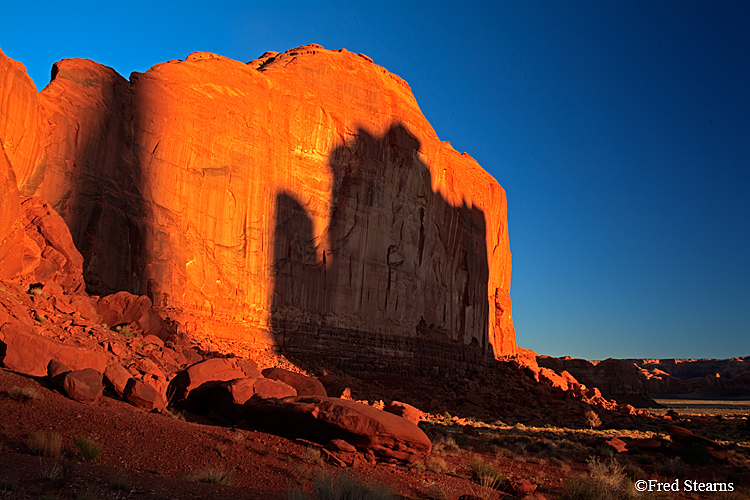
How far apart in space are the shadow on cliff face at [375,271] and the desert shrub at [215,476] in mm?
20391

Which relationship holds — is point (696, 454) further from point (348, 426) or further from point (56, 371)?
point (56, 371)

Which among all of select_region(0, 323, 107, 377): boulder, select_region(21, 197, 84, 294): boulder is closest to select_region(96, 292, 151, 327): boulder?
select_region(21, 197, 84, 294): boulder

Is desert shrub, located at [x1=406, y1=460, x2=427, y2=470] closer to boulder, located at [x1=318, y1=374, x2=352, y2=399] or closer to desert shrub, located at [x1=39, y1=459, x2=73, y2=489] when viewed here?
desert shrub, located at [x1=39, y1=459, x2=73, y2=489]

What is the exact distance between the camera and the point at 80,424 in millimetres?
8875

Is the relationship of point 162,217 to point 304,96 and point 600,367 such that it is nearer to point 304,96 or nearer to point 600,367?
point 304,96

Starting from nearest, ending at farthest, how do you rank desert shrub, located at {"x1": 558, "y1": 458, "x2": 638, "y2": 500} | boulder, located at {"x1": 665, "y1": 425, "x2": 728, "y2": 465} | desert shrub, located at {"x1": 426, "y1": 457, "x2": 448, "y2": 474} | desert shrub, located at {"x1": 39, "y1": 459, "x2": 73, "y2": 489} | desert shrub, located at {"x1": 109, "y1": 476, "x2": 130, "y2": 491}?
desert shrub, located at {"x1": 39, "y1": 459, "x2": 73, "y2": 489}
desert shrub, located at {"x1": 109, "y1": 476, "x2": 130, "y2": 491}
desert shrub, located at {"x1": 558, "y1": 458, "x2": 638, "y2": 500}
desert shrub, located at {"x1": 426, "y1": 457, "x2": 448, "y2": 474}
boulder, located at {"x1": 665, "y1": 425, "x2": 728, "y2": 465}

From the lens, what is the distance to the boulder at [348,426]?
10438 millimetres

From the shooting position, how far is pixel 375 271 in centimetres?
3466

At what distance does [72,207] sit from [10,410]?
14.9 metres

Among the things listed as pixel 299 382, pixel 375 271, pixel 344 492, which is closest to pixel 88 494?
pixel 344 492

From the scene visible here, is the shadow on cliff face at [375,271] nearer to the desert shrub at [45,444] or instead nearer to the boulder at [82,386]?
the boulder at [82,386]

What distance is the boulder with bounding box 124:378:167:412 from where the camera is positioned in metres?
11.4

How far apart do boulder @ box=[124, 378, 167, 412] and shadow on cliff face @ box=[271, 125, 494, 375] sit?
642 inches

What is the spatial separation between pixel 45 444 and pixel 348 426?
5.01 metres
